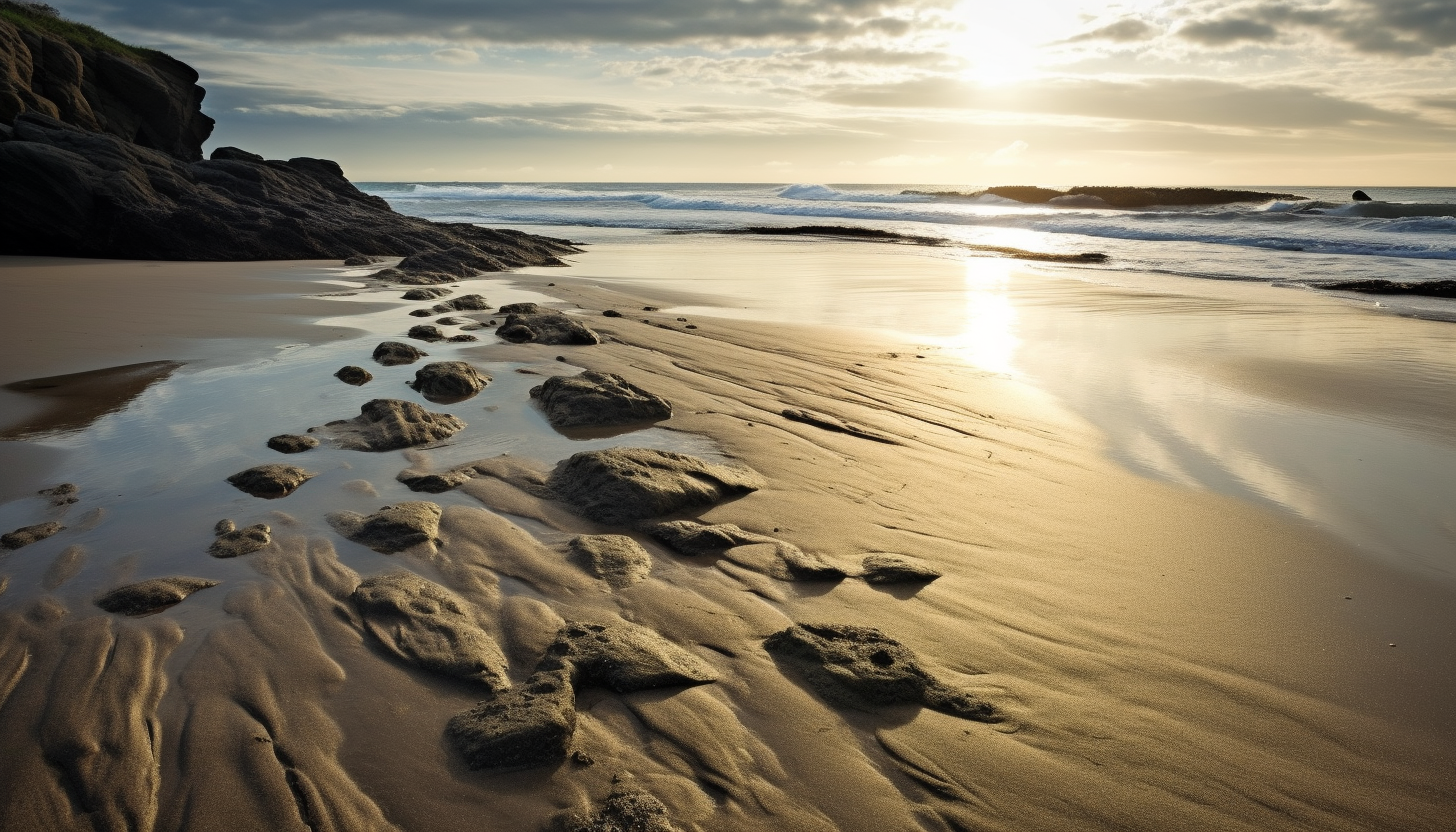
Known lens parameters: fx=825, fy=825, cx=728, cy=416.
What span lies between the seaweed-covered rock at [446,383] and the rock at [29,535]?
83.1 inches

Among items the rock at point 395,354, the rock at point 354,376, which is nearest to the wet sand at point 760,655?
the rock at point 354,376

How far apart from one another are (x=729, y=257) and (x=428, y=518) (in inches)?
585

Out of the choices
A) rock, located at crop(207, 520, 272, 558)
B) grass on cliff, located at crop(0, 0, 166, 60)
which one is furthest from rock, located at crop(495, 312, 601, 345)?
grass on cliff, located at crop(0, 0, 166, 60)

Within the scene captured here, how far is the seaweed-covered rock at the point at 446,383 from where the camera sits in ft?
16.6

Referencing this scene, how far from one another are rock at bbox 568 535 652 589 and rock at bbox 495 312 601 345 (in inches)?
155

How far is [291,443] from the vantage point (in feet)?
13.2

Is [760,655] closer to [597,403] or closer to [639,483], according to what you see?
[639,483]

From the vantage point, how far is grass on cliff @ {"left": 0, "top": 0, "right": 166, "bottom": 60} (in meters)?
18.9

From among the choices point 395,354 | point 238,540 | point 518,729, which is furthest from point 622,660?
point 395,354

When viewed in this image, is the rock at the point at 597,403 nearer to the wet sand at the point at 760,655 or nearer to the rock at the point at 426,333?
the wet sand at the point at 760,655

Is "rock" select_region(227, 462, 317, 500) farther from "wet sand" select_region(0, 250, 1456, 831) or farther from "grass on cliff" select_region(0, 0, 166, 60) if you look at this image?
"grass on cliff" select_region(0, 0, 166, 60)

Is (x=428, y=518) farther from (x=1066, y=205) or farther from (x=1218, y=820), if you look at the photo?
(x=1066, y=205)

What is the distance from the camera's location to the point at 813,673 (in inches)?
92.3

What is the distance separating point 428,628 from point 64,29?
26416 mm
